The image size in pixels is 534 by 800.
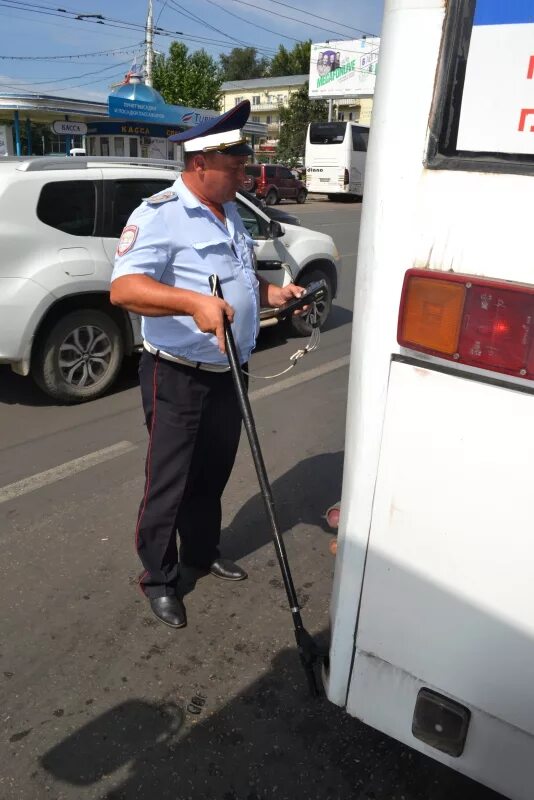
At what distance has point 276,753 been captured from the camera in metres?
2.21

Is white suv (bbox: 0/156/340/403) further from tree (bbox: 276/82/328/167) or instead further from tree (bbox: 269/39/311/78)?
tree (bbox: 269/39/311/78)

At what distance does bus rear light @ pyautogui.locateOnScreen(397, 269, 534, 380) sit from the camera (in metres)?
1.26

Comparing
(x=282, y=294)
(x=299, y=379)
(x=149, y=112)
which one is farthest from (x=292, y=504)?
(x=149, y=112)

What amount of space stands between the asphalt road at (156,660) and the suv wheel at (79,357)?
2.46ft

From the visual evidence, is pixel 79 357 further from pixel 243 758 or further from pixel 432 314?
pixel 432 314

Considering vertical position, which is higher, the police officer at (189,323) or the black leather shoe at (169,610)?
the police officer at (189,323)

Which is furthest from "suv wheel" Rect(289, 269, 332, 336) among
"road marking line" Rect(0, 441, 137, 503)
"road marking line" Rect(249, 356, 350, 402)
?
"road marking line" Rect(0, 441, 137, 503)

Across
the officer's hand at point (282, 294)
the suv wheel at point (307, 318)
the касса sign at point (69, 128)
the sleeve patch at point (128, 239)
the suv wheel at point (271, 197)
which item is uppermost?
the касса sign at point (69, 128)

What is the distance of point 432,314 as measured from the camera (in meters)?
1.37

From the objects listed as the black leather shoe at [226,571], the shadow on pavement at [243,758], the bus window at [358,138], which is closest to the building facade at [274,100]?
the bus window at [358,138]

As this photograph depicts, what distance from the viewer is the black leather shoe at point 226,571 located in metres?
3.10

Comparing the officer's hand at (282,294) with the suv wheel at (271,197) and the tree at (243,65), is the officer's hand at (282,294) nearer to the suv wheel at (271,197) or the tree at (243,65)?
the suv wheel at (271,197)

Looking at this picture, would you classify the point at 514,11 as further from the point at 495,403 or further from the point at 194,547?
Result: the point at 194,547

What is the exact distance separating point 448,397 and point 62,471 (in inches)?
125
